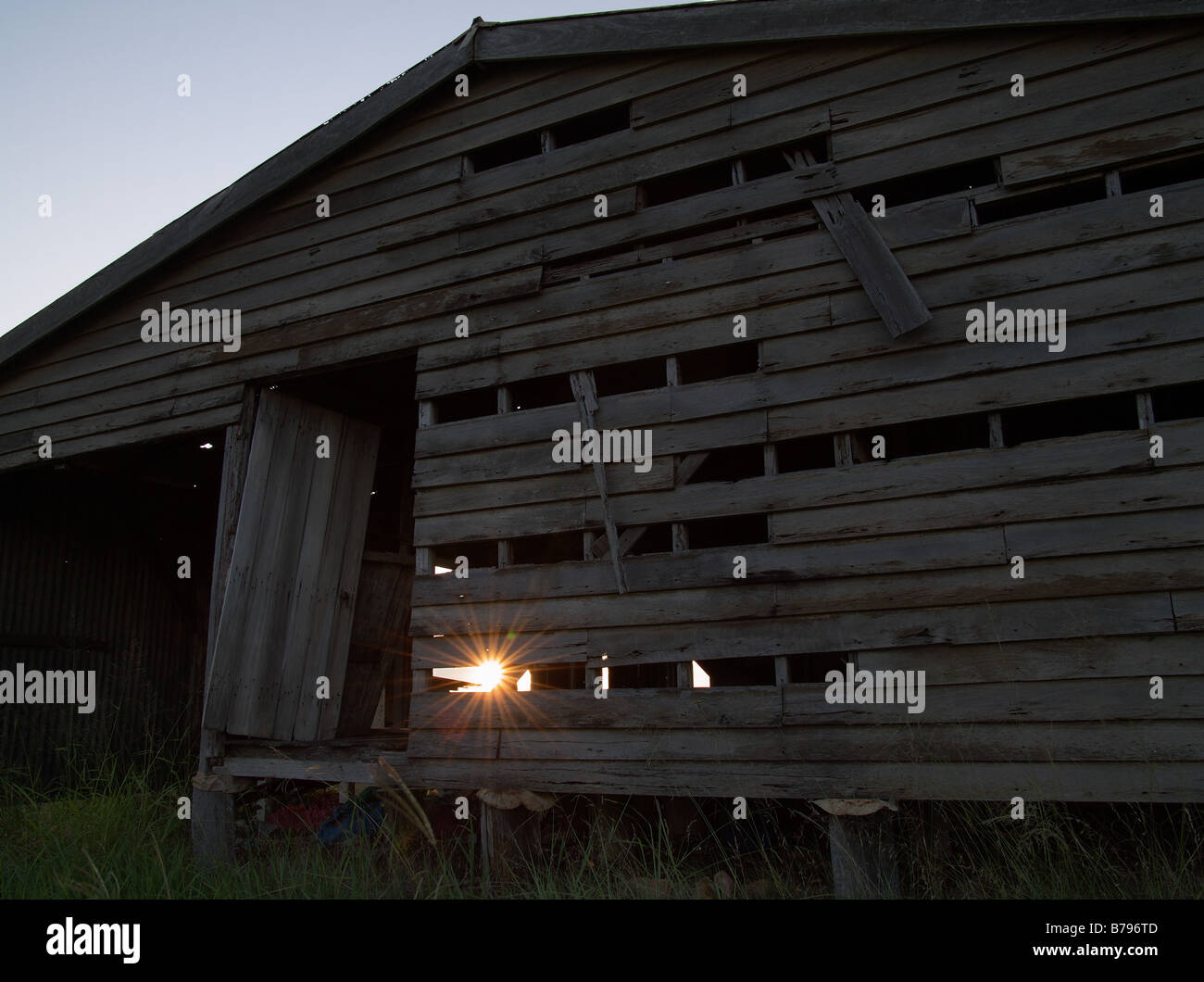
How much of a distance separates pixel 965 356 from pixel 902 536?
3.63 ft

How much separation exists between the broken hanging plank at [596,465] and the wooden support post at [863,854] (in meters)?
1.95

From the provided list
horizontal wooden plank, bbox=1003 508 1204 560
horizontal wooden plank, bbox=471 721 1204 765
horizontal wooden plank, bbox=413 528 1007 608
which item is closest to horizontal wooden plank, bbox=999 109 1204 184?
horizontal wooden plank, bbox=1003 508 1204 560

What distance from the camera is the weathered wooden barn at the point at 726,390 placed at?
5.04 meters

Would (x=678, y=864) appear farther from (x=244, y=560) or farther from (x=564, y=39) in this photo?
(x=564, y=39)

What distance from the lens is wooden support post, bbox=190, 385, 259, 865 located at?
7.25 meters

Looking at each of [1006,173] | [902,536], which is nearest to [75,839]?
[902,536]

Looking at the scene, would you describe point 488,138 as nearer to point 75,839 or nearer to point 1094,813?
point 75,839

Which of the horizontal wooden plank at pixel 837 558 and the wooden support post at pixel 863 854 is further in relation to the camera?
the wooden support post at pixel 863 854

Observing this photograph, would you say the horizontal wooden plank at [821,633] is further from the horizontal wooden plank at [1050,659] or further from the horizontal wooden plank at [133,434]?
the horizontal wooden plank at [133,434]

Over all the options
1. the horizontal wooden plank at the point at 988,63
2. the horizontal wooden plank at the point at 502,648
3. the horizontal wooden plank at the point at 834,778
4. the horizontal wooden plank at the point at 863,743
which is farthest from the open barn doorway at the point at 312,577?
the horizontal wooden plank at the point at 988,63

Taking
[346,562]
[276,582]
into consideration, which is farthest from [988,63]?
[276,582]

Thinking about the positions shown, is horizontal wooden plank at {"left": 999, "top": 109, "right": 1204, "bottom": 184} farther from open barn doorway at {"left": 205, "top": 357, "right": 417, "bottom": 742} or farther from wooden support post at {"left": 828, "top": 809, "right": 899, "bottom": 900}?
open barn doorway at {"left": 205, "top": 357, "right": 417, "bottom": 742}

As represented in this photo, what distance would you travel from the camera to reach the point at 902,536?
540cm
